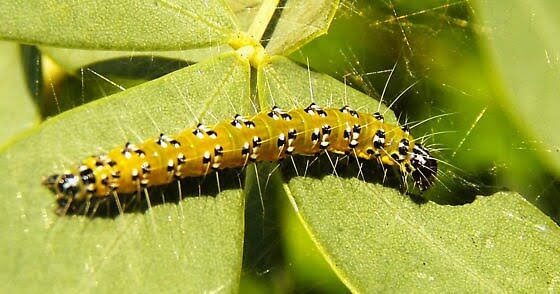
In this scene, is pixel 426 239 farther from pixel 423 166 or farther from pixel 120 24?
pixel 120 24

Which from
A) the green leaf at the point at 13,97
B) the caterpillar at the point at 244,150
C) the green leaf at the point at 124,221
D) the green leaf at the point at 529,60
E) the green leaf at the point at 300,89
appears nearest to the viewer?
the green leaf at the point at 124,221

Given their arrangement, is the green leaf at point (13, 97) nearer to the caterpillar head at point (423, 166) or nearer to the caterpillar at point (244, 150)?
the caterpillar at point (244, 150)

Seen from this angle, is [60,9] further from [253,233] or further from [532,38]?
[532,38]

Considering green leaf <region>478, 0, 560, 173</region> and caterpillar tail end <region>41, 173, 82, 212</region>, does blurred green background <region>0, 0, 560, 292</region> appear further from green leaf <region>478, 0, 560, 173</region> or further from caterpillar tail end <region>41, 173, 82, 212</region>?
caterpillar tail end <region>41, 173, 82, 212</region>

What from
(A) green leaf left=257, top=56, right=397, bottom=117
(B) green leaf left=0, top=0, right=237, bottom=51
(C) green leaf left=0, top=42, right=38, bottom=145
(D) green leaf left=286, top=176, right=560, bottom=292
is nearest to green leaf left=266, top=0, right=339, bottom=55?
(A) green leaf left=257, top=56, right=397, bottom=117

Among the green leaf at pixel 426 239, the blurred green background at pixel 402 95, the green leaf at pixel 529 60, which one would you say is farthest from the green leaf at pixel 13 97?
the green leaf at pixel 529 60

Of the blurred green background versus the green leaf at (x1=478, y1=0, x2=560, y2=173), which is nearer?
the green leaf at (x1=478, y1=0, x2=560, y2=173)
